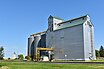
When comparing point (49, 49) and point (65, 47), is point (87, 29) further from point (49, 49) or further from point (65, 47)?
point (49, 49)

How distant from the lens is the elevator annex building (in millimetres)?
88312

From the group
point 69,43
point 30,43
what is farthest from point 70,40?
point 30,43

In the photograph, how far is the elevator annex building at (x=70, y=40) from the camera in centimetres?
8831

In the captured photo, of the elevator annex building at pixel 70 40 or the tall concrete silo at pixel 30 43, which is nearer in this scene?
the elevator annex building at pixel 70 40

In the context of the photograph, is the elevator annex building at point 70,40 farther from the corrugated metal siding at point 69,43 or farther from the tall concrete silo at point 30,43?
the tall concrete silo at point 30,43

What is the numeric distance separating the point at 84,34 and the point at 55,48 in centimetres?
2299

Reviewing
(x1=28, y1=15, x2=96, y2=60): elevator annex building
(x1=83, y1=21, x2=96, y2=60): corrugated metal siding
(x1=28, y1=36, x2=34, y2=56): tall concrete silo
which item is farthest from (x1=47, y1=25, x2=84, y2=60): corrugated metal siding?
(x1=28, y1=36, x2=34, y2=56): tall concrete silo

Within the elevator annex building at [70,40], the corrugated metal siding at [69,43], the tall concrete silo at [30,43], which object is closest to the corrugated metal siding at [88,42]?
the elevator annex building at [70,40]

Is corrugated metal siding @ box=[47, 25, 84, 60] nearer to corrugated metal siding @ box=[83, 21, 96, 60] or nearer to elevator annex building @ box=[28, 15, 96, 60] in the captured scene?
elevator annex building @ box=[28, 15, 96, 60]

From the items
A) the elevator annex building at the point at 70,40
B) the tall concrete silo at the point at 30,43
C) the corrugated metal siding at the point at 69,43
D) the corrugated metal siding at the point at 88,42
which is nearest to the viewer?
the corrugated metal siding at the point at 88,42

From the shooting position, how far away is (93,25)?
316ft

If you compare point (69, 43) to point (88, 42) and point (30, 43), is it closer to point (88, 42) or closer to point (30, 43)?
point (88, 42)

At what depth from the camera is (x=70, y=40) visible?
93.3 meters

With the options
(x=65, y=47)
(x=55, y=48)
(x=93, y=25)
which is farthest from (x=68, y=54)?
(x=93, y=25)
